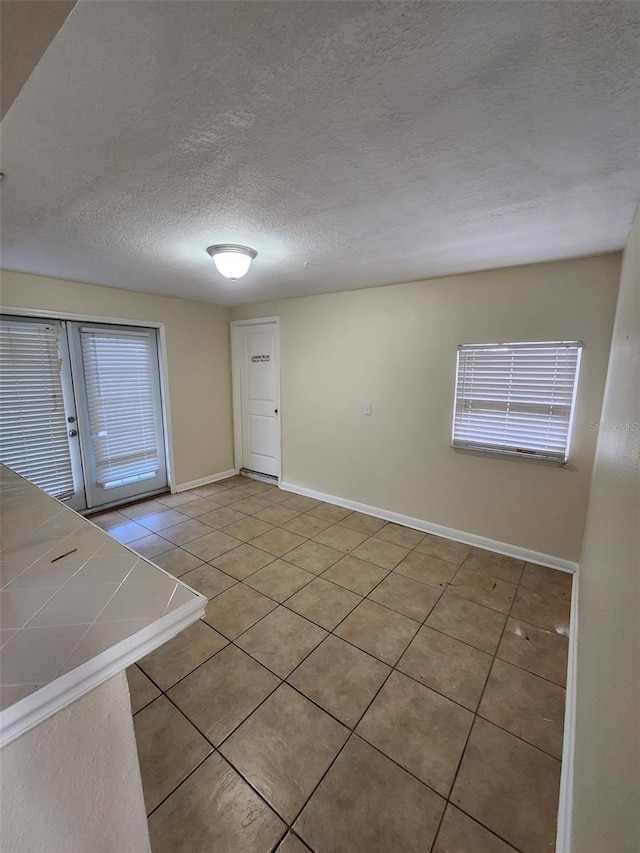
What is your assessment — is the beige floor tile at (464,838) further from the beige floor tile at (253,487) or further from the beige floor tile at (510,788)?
the beige floor tile at (253,487)

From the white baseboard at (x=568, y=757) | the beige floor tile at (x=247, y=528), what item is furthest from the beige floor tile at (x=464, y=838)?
the beige floor tile at (x=247, y=528)

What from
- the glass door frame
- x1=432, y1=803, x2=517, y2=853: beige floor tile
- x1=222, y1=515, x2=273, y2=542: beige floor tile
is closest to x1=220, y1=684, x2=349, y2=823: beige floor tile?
x1=432, y1=803, x2=517, y2=853: beige floor tile

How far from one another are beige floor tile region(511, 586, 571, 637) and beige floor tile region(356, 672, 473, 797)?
88cm

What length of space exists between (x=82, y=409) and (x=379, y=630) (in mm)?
3363

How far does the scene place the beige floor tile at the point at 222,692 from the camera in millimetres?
1524

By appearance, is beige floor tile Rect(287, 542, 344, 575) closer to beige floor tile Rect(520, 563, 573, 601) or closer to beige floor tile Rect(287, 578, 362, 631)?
beige floor tile Rect(287, 578, 362, 631)

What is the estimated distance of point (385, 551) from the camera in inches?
116

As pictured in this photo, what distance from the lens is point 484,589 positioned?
8.02 feet

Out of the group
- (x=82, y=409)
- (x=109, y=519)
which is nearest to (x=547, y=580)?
(x=109, y=519)

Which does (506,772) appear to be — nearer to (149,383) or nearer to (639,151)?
(639,151)

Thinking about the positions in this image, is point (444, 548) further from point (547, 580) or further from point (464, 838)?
point (464, 838)

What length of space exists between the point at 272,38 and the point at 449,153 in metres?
0.74

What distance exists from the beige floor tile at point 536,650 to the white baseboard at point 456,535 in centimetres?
78

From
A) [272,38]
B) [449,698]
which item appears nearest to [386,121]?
[272,38]
